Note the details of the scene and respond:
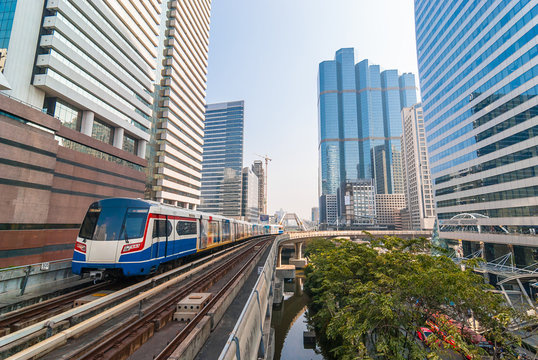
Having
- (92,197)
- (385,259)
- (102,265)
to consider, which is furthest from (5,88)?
(385,259)

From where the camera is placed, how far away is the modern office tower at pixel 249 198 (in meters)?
165

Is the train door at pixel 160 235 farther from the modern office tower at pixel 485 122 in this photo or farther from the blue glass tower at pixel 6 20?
the modern office tower at pixel 485 122

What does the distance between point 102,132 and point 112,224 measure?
3453cm

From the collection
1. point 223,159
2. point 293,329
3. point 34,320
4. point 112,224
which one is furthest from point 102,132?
point 223,159

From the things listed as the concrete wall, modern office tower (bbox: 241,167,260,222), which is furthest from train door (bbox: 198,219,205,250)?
modern office tower (bbox: 241,167,260,222)

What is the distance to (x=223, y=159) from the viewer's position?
16375cm

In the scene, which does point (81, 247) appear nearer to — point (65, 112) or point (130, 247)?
point (130, 247)

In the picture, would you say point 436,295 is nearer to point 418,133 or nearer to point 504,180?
point 504,180

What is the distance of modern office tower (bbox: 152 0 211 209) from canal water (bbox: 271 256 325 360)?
37195 millimetres

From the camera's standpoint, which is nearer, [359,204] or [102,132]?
[102,132]

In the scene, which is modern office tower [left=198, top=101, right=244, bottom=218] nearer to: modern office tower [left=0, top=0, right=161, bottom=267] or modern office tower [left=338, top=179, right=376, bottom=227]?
modern office tower [left=338, top=179, right=376, bottom=227]

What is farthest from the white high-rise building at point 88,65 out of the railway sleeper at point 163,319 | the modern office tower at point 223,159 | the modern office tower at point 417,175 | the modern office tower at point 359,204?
the modern office tower at point 359,204

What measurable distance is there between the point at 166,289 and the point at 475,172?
54.0 meters

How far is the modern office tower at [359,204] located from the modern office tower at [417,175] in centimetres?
3179
